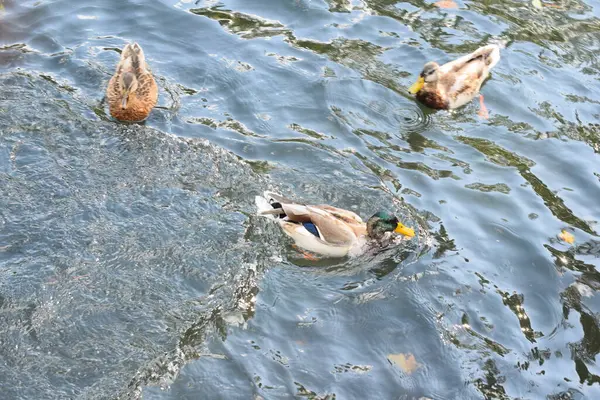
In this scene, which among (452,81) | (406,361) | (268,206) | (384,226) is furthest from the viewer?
(452,81)

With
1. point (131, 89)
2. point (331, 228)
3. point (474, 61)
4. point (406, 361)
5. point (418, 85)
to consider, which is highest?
point (474, 61)

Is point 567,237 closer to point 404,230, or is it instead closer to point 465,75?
point 404,230

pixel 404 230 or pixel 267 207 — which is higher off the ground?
pixel 404 230

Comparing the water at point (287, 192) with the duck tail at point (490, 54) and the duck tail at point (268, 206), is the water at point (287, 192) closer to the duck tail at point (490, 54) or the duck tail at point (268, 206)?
the duck tail at point (268, 206)

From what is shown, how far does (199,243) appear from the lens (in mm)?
7660

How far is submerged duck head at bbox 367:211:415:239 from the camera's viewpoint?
7836 mm

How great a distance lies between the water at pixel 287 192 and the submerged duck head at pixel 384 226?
10.1 inches

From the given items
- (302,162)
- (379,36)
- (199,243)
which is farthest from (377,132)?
(199,243)

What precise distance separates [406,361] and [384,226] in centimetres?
144

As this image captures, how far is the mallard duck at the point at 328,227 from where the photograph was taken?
7.89 m

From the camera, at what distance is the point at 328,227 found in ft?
25.9

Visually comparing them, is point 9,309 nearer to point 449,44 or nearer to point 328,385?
point 328,385

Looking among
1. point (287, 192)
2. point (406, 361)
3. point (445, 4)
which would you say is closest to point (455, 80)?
→ point (445, 4)

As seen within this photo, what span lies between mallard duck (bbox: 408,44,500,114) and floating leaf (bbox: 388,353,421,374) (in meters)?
4.25
